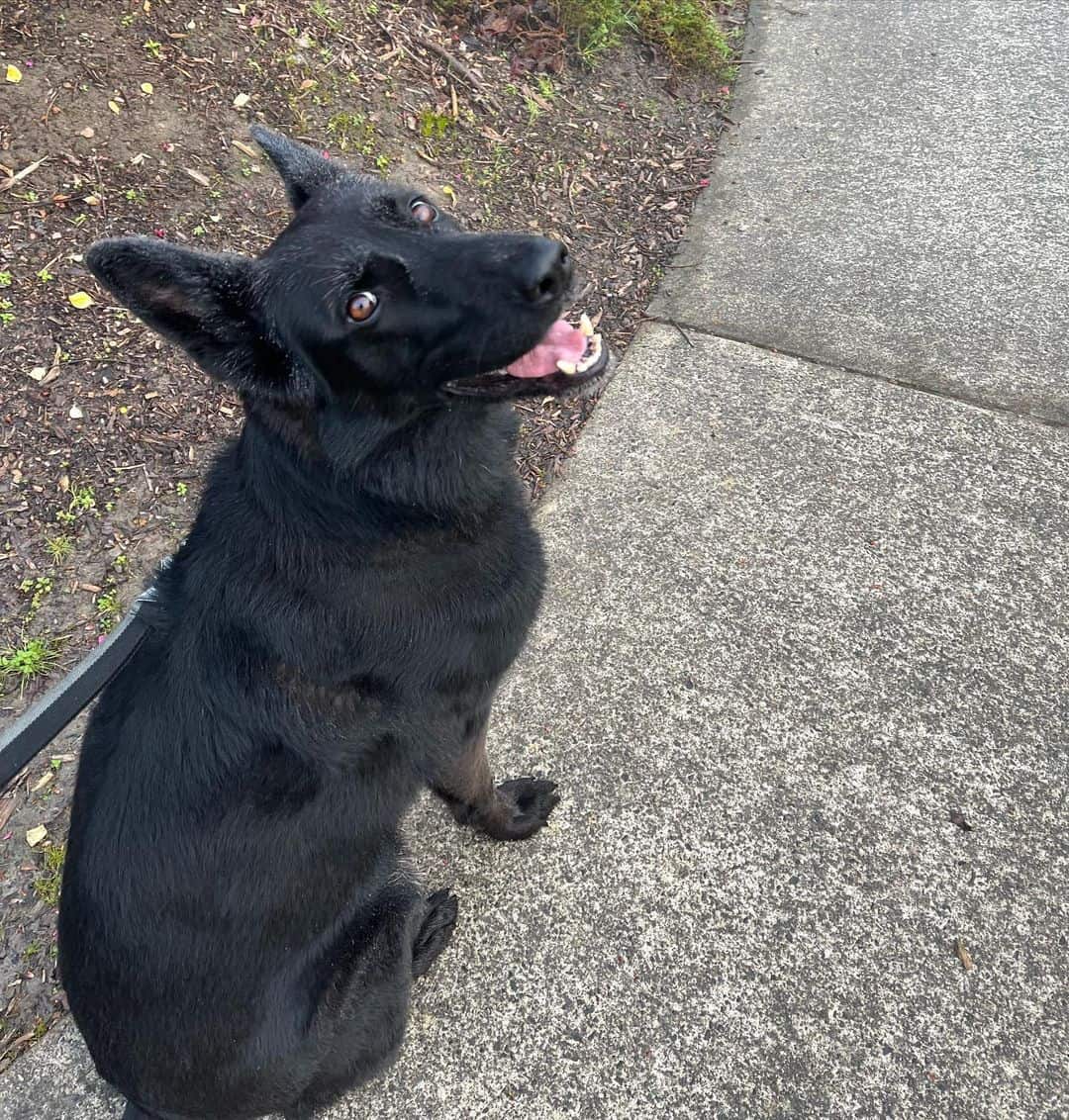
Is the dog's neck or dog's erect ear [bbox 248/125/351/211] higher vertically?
dog's erect ear [bbox 248/125/351/211]

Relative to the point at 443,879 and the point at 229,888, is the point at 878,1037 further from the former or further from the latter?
the point at 229,888

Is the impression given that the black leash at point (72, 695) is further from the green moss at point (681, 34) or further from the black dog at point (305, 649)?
the green moss at point (681, 34)

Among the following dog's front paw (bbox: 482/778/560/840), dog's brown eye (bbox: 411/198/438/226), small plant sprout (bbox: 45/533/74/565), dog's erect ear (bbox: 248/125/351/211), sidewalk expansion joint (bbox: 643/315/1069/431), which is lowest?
dog's front paw (bbox: 482/778/560/840)

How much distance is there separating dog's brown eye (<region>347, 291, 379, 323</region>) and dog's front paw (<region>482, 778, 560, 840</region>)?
1.47 meters

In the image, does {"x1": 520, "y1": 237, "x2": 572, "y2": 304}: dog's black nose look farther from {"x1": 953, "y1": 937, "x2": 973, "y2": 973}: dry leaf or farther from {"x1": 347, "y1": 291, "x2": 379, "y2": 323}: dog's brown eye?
{"x1": 953, "y1": 937, "x2": 973, "y2": 973}: dry leaf

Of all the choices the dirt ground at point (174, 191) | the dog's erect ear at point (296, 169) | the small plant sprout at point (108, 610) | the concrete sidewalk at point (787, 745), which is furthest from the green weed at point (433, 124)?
the small plant sprout at point (108, 610)

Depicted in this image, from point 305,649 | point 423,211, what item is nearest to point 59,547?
point 305,649

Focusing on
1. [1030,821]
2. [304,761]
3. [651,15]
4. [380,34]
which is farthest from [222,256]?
[651,15]

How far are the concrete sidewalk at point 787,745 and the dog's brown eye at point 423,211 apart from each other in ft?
4.90

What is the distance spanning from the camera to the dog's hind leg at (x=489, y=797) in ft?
7.23

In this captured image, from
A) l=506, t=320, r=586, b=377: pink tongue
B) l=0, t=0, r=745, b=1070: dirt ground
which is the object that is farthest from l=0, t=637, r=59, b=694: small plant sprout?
l=506, t=320, r=586, b=377: pink tongue

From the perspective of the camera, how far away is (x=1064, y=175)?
4645mm

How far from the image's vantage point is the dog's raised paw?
2.23 meters

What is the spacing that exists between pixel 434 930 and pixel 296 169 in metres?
2.15
